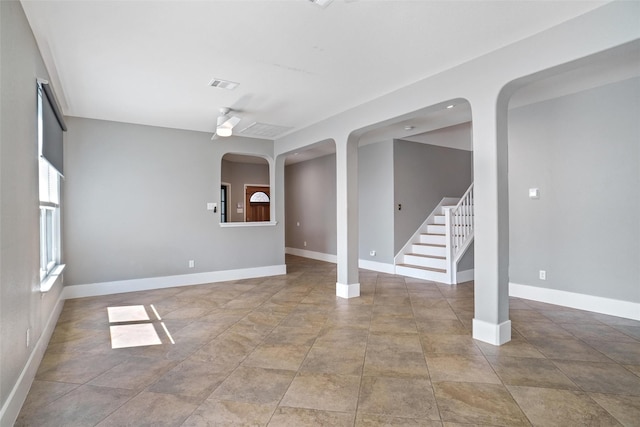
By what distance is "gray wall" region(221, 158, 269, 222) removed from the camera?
A: 9633 millimetres

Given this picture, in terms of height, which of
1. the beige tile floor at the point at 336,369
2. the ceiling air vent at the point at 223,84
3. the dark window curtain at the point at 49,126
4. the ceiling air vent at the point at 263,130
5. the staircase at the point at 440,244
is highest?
the ceiling air vent at the point at 223,84

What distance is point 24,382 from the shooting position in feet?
7.64

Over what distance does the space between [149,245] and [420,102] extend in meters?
4.49

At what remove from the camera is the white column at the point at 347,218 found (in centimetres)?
488

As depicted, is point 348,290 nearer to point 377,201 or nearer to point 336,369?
point 336,369

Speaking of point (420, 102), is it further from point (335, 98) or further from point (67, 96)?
point (67, 96)

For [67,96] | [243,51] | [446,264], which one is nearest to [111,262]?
[67,96]

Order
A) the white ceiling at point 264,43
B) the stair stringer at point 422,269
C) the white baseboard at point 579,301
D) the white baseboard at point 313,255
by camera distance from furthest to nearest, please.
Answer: the white baseboard at point 313,255 → the stair stringer at point 422,269 → the white baseboard at point 579,301 → the white ceiling at point 264,43

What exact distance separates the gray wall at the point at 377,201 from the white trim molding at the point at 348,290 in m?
2.04

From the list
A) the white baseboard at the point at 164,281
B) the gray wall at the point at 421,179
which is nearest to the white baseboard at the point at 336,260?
the gray wall at the point at 421,179

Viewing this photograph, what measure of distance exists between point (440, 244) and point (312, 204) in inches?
140

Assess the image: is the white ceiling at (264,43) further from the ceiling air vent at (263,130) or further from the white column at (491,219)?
the ceiling air vent at (263,130)

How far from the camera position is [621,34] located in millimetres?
2314

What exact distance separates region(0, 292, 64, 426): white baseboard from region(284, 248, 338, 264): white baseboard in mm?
5538
